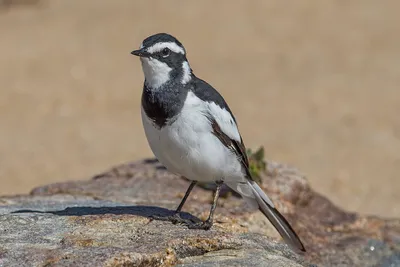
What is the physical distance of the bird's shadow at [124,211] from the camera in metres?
6.54

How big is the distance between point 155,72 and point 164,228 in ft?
3.51

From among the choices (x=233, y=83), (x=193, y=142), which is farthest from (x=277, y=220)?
(x=233, y=83)

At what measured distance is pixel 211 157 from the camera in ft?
21.2

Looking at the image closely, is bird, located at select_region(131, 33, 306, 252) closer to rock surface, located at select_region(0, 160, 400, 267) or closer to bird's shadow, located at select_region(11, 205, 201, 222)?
bird's shadow, located at select_region(11, 205, 201, 222)

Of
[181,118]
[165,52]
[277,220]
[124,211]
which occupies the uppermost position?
[165,52]

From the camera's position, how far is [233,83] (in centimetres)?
1683

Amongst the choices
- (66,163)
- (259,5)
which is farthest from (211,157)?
(259,5)

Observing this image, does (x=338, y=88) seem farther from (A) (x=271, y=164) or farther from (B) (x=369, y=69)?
(A) (x=271, y=164)

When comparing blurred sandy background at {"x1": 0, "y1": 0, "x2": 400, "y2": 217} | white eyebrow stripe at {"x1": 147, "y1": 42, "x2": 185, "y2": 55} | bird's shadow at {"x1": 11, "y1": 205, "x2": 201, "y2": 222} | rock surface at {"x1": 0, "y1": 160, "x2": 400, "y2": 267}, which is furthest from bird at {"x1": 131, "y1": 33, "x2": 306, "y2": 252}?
blurred sandy background at {"x1": 0, "y1": 0, "x2": 400, "y2": 217}

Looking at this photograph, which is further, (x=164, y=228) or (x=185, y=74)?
(x=185, y=74)

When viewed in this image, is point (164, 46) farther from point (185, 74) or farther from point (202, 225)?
point (202, 225)

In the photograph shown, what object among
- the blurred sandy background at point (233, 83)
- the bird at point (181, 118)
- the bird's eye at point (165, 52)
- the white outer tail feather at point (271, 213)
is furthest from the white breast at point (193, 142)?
the blurred sandy background at point (233, 83)

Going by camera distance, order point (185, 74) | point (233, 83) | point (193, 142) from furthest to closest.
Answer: point (233, 83), point (185, 74), point (193, 142)

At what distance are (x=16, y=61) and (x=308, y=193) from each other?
33.4 feet
